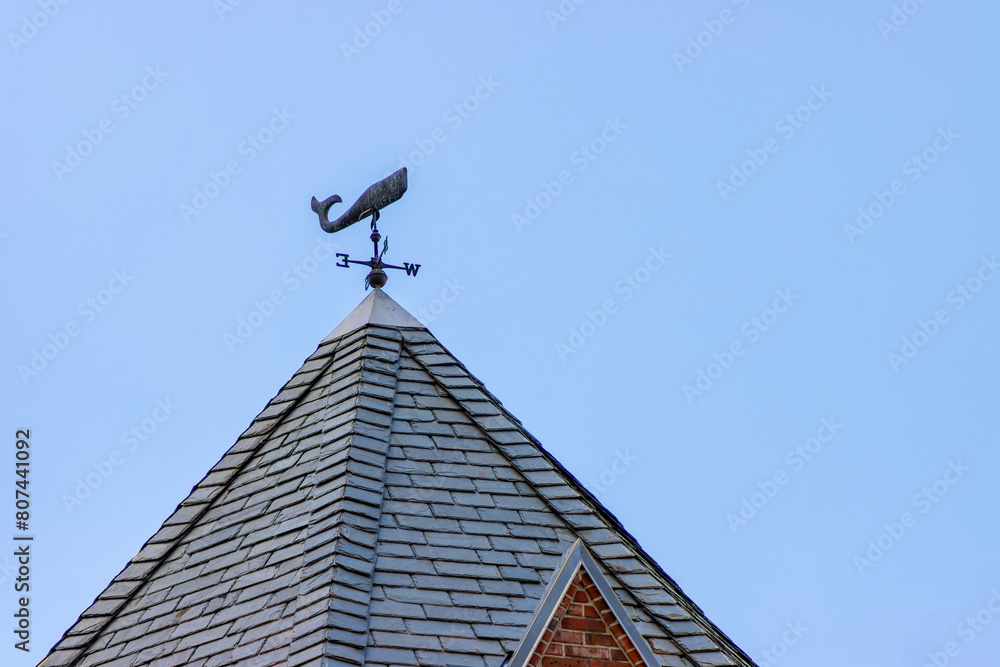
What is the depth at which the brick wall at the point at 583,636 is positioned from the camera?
1036 centimetres

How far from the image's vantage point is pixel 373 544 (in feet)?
36.0

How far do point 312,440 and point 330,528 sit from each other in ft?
5.01

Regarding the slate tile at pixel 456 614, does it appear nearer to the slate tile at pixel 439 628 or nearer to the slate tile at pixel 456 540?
the slate tile at pixel 439 628

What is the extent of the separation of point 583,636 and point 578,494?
1914 millimetres

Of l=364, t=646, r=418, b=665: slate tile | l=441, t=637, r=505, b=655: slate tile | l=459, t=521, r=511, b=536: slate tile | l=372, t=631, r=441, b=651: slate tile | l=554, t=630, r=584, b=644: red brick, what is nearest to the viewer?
l=364, t=646, r=418, b=665: slate tile

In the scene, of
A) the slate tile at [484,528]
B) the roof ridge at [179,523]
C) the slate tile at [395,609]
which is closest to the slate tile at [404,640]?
the slate tile at [395,609]

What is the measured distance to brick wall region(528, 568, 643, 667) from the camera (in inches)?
408

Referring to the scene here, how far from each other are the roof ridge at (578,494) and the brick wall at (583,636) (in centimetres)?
89

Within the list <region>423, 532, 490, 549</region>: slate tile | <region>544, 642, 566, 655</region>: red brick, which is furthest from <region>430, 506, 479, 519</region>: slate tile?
<region>544, 642, 566, 655</region>: red brick

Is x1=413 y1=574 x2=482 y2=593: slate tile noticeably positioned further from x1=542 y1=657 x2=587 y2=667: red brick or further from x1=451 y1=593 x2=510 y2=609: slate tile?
x1=542 y1=657 x2=587 y2=667: red brick

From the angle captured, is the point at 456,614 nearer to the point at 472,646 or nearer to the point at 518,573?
the point at 472,646

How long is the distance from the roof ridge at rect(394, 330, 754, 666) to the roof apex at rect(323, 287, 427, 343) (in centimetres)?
18

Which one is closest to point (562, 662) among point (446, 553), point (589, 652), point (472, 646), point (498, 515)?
point (589, 652)

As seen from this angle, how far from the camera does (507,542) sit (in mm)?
11469
